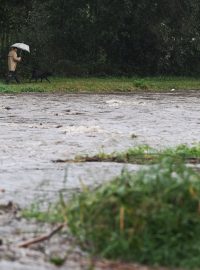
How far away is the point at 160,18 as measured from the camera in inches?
1242

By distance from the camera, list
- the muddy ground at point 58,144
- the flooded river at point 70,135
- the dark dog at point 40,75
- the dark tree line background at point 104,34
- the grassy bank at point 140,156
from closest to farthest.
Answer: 1. the muddy ground at point 58,144
2. the flooded river at point 70,135
3. the grassy bank at point 140,156
4. the dark dog at point 40,75
5. the dark tree line background at point 104,34

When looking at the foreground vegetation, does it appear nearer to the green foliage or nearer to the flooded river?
the green foliage

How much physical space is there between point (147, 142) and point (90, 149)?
999mm

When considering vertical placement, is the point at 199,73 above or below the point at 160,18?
below

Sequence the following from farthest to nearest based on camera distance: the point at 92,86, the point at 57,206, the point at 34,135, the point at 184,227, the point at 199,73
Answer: the point at 199,73, the point at 92,86, the point at 34,135, the point at 57,206, the point at 184,227

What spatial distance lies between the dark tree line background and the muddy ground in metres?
15.4

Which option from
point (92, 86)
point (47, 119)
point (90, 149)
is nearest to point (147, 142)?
point (90, 149)

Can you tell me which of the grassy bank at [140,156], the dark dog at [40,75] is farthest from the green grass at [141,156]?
the dark dog at [40,75]

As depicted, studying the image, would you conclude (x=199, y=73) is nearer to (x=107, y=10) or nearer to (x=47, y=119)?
(x=107, y=10)

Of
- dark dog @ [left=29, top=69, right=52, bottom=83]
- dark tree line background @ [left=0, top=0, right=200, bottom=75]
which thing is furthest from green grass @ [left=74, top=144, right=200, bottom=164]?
dark tree line background @ [left=0, top=0, right=200, bottom=75]

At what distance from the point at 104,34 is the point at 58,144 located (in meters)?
24.9

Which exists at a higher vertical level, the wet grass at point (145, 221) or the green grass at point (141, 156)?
the wet grass at point (145, 221)

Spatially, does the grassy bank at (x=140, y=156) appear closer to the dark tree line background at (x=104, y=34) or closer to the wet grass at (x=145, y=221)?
the wet grass at (x=145, y=221)

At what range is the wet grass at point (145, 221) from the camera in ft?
9.77
